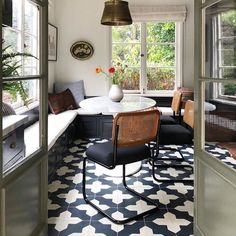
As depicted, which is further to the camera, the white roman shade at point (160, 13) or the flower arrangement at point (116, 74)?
the white roman shade at point (160, 13)

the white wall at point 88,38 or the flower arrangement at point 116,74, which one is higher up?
the white wall at point 88,38

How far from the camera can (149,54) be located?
5918 mm

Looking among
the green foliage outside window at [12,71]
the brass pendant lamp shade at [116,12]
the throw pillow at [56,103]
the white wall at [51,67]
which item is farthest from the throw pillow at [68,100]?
the green foliage outside window at [12,71]

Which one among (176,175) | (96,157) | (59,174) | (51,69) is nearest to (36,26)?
(96,157)

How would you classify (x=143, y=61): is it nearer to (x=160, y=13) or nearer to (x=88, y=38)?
(x=160, y=13)

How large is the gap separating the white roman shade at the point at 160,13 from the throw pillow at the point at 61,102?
73.3 inches

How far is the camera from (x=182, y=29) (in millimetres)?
5746

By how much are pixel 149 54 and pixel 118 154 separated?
11.9 ft

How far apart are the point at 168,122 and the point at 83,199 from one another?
5.88ft

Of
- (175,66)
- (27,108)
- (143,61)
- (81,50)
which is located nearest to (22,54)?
(27,108)

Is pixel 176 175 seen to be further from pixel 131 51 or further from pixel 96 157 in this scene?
pixel 131 51

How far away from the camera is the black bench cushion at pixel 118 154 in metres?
2.62

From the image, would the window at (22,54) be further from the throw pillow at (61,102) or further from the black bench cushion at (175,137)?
the throw pillow at (61,102)

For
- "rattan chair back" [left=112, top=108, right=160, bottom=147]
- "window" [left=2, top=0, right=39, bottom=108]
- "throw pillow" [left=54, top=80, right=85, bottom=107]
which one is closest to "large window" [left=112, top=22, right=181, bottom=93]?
"throw pillow" [left=54, top=80, right=85, bottom=107]
